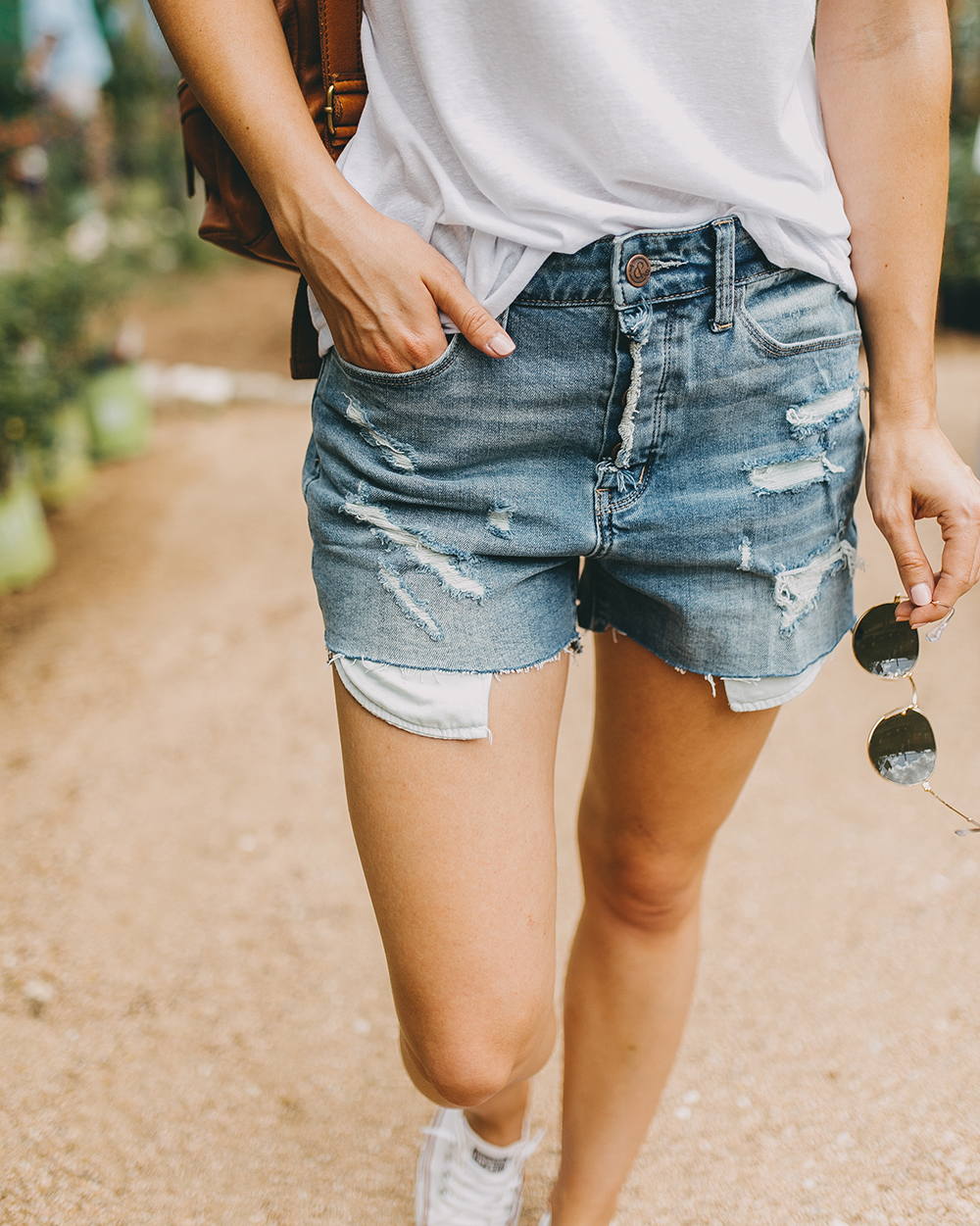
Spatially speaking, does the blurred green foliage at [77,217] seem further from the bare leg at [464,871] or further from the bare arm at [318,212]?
the bare leg at [464,871]

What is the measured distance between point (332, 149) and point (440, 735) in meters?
0.64

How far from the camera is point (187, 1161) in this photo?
185 cm

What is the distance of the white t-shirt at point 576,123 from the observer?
37.2 inches

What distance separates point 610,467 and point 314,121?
0.50 metres

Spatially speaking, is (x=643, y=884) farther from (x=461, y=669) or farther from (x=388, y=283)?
(x=388, y=283)

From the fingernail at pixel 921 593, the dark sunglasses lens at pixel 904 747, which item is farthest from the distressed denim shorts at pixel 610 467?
the dark sunglasses lens at pixel 904 747

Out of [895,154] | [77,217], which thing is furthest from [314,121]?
[77,217]

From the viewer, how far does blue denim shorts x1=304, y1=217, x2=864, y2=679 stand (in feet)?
3.28

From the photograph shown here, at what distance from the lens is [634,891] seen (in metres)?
→ 1.32

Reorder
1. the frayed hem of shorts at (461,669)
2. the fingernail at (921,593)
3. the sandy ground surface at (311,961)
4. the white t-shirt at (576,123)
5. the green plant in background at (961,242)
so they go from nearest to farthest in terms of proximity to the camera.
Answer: the white t-shirt at (576,123), the frayed hem of shorts at (461,669), the fingernail at (921,593), the sandy ground surface at (311,961), the green plant in background at (961,242)

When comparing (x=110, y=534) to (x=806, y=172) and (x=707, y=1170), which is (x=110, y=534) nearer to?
(x=707, y=1170)

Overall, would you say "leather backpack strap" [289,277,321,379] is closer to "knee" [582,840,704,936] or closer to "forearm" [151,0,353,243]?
"forearm" [151,0,353,243]

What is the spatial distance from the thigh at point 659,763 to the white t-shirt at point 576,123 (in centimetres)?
49

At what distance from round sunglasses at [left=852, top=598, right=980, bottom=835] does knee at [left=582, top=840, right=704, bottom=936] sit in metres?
0.28
